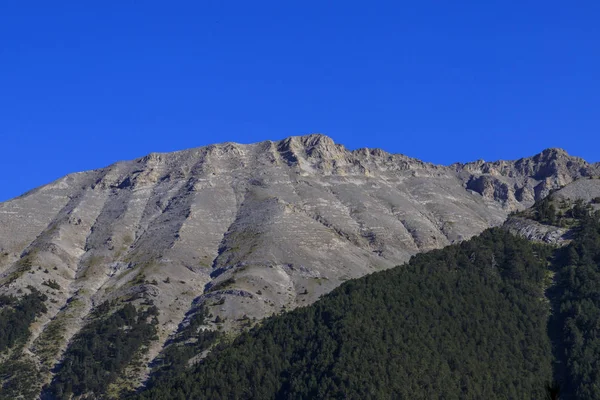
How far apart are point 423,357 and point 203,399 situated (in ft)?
160

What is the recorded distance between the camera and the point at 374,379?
7534 inches

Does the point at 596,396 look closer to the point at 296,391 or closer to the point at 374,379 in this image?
the point at 374,379

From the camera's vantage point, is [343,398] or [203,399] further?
[203,399]

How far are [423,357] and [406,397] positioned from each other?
623 inches

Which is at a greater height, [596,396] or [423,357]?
[423,357]

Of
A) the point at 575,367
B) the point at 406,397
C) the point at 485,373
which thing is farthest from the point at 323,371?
the point at 575,367

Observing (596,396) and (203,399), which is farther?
(203,399)

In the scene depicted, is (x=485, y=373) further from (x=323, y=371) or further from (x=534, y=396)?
(x=323, y=371)

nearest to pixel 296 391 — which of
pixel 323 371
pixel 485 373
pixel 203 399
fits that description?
pixel 323 371

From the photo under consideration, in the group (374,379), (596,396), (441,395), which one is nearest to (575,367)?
(596,396)

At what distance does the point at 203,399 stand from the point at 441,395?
2028 inches

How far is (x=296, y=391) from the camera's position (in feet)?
639

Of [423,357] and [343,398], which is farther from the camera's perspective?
[423,357]

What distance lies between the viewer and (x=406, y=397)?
186 m
